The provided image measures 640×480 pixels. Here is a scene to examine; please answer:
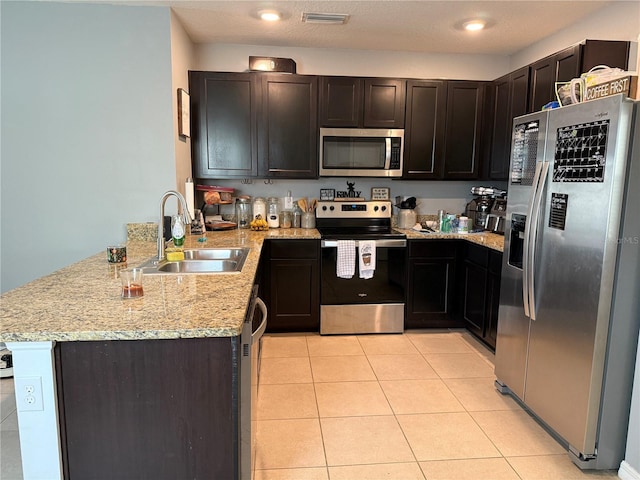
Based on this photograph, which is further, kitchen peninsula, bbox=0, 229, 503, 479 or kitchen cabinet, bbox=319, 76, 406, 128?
kitchen cabinet, bbox=319, 76, 406, 128

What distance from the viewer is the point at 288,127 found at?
144 inches

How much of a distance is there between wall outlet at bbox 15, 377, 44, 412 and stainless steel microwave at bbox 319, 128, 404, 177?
284 centimetres

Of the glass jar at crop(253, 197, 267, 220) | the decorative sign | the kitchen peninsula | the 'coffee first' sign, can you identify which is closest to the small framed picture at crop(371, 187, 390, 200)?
the decorative sign

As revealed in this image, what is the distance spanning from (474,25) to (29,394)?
354 cm

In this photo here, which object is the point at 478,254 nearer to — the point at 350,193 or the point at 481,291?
the point at 481,291

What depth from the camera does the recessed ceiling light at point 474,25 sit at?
3.15 m

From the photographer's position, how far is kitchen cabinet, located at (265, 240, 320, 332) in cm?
352

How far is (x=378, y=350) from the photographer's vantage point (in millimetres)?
3354

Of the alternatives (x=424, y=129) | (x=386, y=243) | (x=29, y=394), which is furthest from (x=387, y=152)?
(x=29, y=394)

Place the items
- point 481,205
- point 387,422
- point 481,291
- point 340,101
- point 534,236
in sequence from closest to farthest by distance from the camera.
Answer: point 534,236, point 387,422, point 481,291, point 340,101, point 481,205

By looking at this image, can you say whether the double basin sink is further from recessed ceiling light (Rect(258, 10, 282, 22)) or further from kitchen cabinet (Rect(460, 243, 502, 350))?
kitchen cabinet (Rect(460, 243, 502, 350))

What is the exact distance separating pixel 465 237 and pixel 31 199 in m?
3.36

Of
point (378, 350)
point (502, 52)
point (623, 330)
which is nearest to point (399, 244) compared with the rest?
point (378, 350)

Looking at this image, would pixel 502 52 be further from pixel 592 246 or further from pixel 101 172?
pixel 101 172
